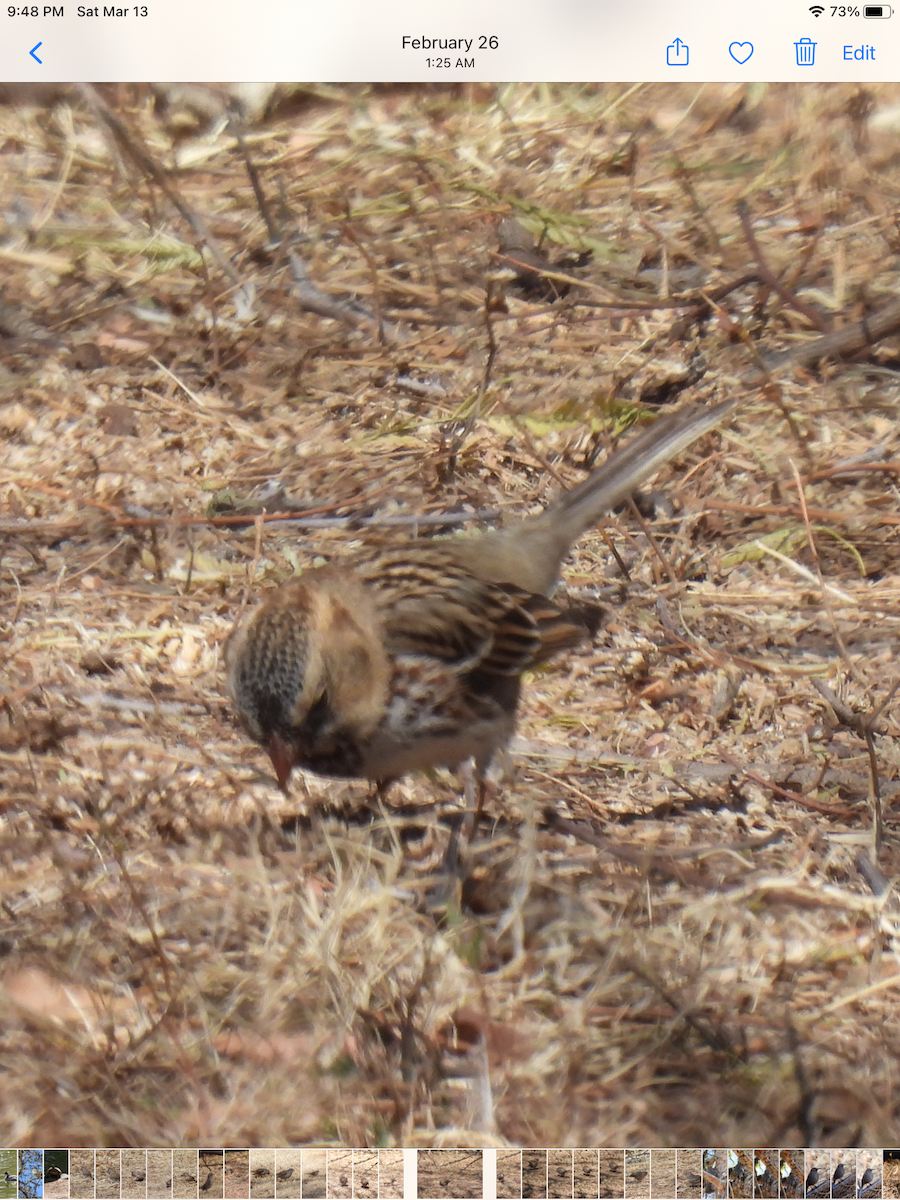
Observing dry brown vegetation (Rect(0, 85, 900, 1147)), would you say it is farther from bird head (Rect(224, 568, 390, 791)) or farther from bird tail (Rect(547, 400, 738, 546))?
bird head (Rect(224, 568, 390, 791))

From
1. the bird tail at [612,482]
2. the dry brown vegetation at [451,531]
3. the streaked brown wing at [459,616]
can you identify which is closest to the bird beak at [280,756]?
the dry brown vegetation at [451,531]

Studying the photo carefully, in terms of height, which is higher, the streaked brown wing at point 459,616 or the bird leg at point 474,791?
the streaked brown wing at point 459,616

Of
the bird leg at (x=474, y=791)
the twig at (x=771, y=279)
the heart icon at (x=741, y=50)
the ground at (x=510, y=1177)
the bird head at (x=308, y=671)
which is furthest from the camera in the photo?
the twig at (x=771, y=279)

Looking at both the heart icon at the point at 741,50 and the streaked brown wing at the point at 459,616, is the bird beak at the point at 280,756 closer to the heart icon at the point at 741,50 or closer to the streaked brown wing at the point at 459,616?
the streaked brown wing at the point at 459,616

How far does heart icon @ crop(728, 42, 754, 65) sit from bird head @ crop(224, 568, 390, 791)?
4.57 feet

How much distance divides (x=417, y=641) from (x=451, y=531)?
725 millimetres

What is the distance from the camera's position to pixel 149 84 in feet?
8.40

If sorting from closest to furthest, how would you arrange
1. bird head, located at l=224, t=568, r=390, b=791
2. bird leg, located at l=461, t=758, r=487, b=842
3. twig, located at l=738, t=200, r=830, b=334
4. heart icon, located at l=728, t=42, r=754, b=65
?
bird head, located at l=224, t=568, r=390, b=791
heart icon, located at l=728, t=42, r=754, b=65
bird leg, located at l=461, t=758, r=487, b=842
twig, located at l=738, t=200, r=830, b=334

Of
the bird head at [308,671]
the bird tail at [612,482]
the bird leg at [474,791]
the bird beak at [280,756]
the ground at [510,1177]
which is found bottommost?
the ground at [510,1177]

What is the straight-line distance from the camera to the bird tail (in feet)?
10.2

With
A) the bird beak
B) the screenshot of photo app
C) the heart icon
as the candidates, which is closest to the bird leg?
the screenshot of photo app

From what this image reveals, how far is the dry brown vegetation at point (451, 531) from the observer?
7.18 feet

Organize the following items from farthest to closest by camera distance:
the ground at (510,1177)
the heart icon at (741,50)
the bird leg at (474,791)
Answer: the bird leg at (474,791) < the heart icon at (741,50) < the ground at (510,1177)

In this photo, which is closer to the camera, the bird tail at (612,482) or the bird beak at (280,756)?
the bird beak at (280,756)
